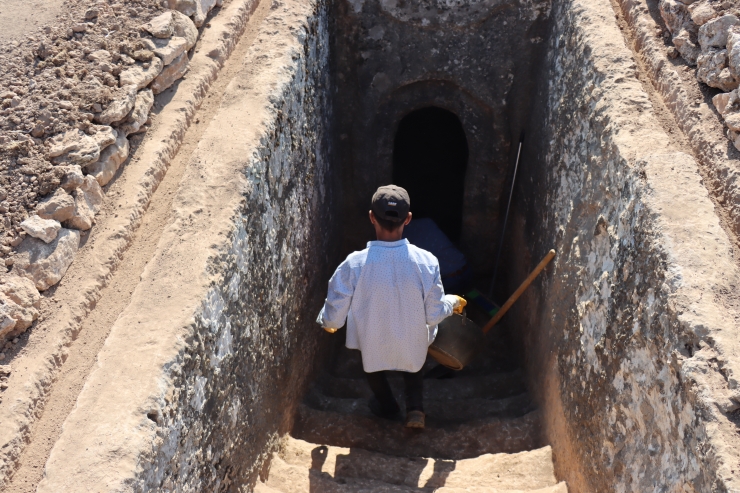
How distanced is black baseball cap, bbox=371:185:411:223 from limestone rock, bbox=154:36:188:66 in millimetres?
1437

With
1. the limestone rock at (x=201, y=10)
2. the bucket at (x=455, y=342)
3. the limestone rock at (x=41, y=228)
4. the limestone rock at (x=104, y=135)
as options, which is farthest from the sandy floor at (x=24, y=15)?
the bucket at (x=455, y=342)

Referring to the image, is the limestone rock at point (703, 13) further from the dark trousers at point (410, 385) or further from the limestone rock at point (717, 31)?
the dark trousers at point (410, 385)

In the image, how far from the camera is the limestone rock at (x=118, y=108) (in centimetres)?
310

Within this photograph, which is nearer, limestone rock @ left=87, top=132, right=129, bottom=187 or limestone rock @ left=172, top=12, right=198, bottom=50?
limestone rock @ left=87, top=132, right=129, bottom=187

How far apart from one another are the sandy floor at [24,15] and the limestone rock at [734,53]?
3514mm

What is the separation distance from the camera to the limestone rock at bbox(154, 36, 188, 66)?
3.51 meters

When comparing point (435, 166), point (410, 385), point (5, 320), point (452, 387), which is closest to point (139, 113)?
point (5, 320)

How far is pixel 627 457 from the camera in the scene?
8.35 ft

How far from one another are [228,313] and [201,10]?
2.14 meters

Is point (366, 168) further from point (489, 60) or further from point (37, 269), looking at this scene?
point (37, 269)

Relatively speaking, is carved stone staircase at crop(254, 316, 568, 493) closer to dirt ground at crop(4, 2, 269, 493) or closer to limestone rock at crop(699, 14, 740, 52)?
dirt ground at crop(4, 2, 269, 493)

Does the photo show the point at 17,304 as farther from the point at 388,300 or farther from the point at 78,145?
the point at 388,300

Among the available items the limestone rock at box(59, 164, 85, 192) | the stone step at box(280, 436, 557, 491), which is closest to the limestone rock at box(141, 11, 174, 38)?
the limestone rock at box(59, 164, 85, 192)

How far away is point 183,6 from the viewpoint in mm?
3836
